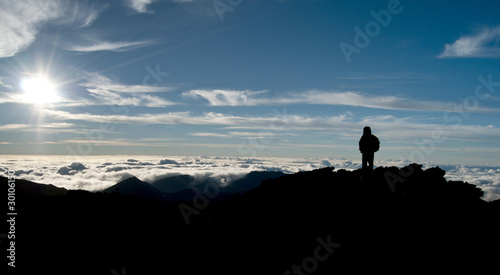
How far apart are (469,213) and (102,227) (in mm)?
27426

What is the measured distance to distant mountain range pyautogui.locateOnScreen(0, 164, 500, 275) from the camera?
16.5m

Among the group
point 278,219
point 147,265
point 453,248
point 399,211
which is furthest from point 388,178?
point 147,265

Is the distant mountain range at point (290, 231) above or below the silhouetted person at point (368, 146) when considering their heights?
below

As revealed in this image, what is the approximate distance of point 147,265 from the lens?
64.4ft

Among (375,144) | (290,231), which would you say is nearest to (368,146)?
(375,144)

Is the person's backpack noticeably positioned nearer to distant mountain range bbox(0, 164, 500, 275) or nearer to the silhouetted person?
the silhouetted person

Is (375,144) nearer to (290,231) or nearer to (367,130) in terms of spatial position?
(367,130)

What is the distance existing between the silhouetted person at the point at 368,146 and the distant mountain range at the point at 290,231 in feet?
4.83

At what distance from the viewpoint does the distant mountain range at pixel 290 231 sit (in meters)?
16.5

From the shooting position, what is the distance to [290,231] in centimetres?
1958

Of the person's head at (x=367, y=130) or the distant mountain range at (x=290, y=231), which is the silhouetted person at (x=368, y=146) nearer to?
the person's head at (x=367, y=130)

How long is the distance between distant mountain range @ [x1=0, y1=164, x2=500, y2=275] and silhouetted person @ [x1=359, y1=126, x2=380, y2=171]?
1.47 meters

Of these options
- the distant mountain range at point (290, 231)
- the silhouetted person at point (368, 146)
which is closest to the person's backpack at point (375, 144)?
the silhouetted person at point (368, 146)

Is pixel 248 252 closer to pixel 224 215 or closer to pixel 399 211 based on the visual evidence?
pixel 224 215
